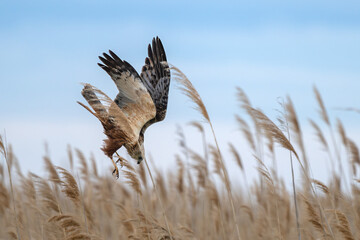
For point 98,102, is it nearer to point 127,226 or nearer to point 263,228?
point 127,226

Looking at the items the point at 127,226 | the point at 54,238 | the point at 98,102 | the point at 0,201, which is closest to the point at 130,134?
the point at 98,102

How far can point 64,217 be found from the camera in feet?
9.72

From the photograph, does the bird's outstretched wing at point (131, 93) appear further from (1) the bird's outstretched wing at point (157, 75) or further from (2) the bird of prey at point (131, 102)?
(1) the bird's outstretched wing at point (157, 75)

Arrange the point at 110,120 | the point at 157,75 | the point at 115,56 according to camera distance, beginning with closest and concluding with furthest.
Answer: the point at 110,120 < the point at 115,56 < the point at 157,75

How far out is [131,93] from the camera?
360 cm

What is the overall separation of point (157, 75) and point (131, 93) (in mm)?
1101

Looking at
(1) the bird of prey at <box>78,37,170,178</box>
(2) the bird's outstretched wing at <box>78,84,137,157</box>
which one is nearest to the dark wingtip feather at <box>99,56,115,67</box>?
(1) the bird of prey at <box>78,37,170,178</box>

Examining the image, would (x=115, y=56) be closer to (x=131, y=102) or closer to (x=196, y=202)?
(x=131, y=102)

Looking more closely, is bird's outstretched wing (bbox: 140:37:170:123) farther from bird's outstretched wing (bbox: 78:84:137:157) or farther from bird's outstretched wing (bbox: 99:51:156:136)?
bird's outstretched wing (bbox: 78:84:137:157)

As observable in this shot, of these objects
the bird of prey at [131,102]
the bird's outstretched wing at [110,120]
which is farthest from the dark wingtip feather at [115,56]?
the bird's outstretched wing at [110,120]

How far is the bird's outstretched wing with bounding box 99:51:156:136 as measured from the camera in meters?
3.53

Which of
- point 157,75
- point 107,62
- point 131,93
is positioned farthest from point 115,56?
point 157,75

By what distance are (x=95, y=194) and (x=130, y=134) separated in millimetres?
5289

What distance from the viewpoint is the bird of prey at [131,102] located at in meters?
2.78
